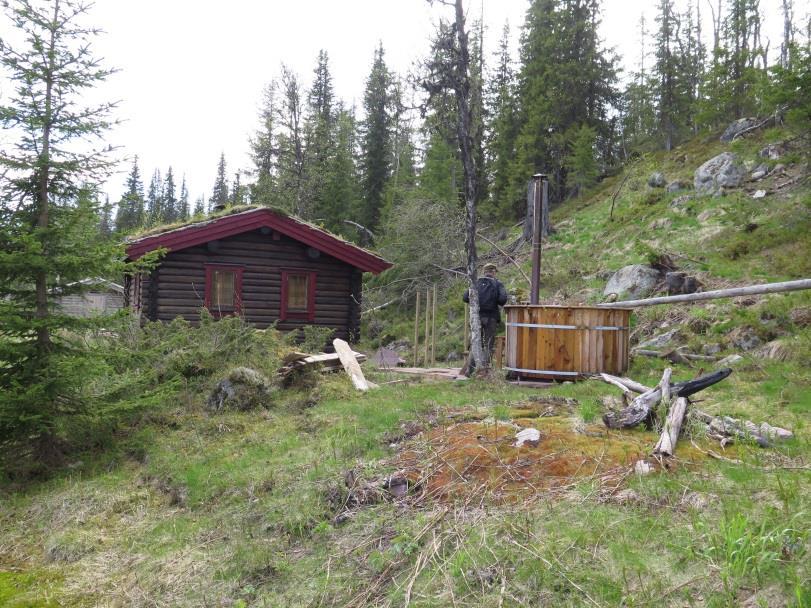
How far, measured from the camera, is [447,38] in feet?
38.1

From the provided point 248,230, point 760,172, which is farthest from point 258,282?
point 760,172

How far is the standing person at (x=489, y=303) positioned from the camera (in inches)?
471

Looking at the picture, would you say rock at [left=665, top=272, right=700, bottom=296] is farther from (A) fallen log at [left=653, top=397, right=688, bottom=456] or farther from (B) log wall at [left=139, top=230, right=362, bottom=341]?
(A) fallen log at [left=653, top=397, right=688, bottom=456]

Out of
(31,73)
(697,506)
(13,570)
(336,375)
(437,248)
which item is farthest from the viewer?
(437,248)

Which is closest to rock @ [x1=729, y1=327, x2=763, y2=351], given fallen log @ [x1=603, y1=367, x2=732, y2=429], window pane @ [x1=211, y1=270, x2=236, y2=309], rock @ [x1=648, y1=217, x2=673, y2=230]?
fallen log @ [x1=603, y1=367, x2=732, y2=429]

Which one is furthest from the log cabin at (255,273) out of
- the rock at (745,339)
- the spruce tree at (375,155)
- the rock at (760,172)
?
the spruce tree at (375,155)

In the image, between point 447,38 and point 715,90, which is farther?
point 715,90

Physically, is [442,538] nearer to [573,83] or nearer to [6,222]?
[6,222]

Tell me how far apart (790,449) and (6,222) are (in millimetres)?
8402

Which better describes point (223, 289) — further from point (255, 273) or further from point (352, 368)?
point (352, 368)

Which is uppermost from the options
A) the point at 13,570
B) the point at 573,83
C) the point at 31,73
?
the point at 573,83

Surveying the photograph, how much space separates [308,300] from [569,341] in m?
9.33

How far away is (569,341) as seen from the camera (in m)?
9.99

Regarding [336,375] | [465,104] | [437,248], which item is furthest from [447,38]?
[437,248]
